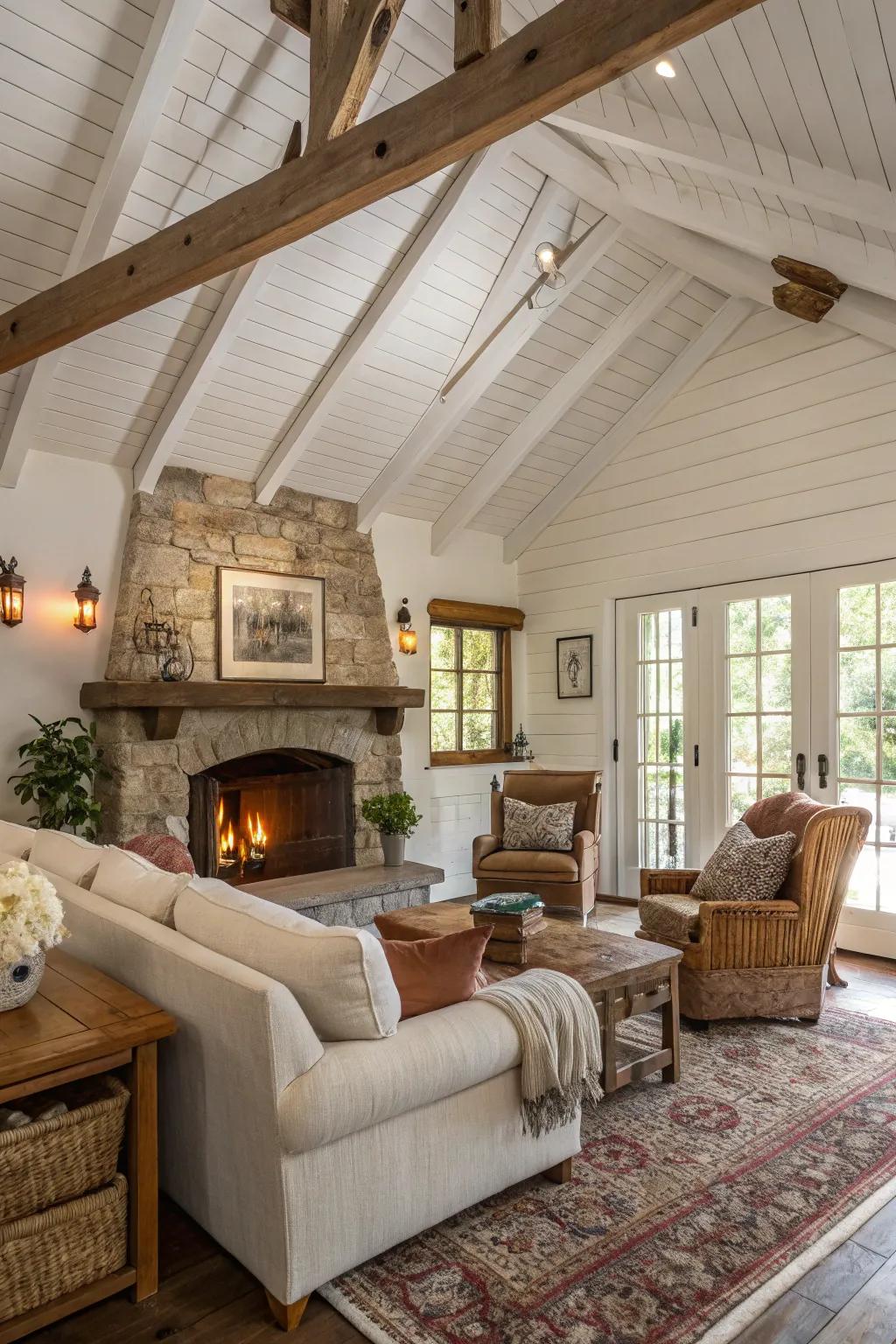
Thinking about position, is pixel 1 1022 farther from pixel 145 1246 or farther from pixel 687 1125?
pixel 687 1125

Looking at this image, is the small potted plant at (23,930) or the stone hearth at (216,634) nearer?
the small potted plant at (23,930)

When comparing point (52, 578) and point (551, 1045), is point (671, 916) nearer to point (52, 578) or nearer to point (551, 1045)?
point (551, 1045)

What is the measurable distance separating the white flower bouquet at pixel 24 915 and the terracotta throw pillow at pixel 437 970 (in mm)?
858


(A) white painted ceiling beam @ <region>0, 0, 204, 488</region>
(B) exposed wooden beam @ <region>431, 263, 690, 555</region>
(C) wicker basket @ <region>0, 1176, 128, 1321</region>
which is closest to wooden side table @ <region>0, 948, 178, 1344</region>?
(C) wicker basket @ <region>0, 1176, 128, 1321</region>

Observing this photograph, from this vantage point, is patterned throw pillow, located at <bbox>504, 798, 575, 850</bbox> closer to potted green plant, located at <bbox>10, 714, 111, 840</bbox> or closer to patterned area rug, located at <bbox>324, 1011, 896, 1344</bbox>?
patterned area rug, located at <bbox>324, 1011, 896, 1344</bbox>

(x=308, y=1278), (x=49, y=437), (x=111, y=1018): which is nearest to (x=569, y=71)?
(x=111, y=1018)

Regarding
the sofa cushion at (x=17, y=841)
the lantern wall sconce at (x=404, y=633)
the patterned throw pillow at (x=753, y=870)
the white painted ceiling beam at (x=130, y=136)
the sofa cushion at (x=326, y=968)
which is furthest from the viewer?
the lantern wall sconce at (x=404, y=633)

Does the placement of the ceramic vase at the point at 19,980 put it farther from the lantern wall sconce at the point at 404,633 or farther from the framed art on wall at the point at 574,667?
the framed art on wall at the point at 574,667

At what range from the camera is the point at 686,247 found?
5.01m

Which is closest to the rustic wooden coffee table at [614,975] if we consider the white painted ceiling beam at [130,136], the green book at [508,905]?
the green book at [508,905]

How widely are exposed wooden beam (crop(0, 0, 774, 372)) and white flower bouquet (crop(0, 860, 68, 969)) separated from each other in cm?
204

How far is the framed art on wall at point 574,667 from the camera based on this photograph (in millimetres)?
6547

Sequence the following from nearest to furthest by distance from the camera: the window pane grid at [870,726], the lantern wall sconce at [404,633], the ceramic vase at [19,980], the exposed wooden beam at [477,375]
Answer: the ceramic vase at [19,980] → the window pane grid at [870,726] → the exposed wooden beam at [477,375] → the lantern wall sconce at [404,633]

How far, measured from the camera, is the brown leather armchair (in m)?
5.20
